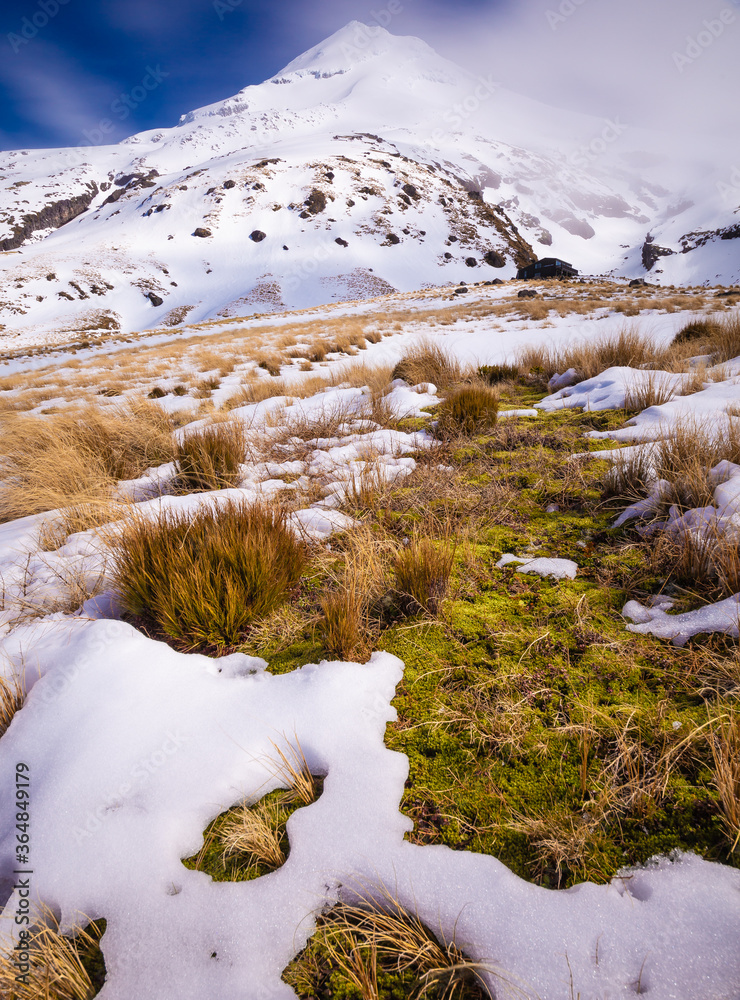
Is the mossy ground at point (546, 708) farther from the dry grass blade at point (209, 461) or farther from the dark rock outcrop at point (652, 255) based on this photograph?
the dark rock outcrop at point (652, 255)

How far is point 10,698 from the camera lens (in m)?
1.52

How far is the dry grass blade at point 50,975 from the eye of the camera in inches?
34.0

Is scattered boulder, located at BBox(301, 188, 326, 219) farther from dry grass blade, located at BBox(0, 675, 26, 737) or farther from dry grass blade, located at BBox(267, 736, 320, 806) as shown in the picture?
dry grass blade, located at BBox(267, 736, 320, 806)

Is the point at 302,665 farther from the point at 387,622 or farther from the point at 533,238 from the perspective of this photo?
the point at 533,238

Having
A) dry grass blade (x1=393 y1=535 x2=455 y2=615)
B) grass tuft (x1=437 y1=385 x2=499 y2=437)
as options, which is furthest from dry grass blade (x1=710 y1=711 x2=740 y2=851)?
grass tuft (x1=437 y1=385 x2=499 y2=437)

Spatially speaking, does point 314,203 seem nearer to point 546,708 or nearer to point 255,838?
point 546,708

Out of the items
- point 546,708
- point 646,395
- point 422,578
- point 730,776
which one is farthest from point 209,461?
point 646,395

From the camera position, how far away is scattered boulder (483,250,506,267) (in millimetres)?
57438

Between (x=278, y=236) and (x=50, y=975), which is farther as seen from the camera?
(x=278, y=236)

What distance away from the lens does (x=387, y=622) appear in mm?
1824

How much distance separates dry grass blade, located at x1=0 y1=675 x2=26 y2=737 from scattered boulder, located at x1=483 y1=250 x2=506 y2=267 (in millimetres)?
67495

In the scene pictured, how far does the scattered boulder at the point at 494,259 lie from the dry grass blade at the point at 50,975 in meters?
68.0

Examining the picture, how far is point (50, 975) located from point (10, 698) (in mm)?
972

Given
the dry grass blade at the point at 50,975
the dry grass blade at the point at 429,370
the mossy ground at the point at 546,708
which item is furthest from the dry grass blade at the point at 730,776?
the dry grass blade at the point at 429,370
